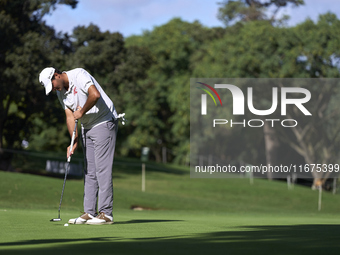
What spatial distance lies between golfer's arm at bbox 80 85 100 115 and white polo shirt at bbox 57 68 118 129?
0.32 ft

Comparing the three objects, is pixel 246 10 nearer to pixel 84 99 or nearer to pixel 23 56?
pixel 23 56

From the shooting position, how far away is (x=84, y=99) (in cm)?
830

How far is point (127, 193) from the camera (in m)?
28.3

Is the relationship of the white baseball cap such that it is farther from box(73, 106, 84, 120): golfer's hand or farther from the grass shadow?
the grass shadow

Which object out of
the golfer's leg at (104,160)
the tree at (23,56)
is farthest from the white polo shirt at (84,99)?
the tree at (23,56)

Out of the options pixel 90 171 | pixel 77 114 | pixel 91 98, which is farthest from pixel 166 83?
pixel 91 98

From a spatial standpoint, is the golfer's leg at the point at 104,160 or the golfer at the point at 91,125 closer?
the golfer at the point at 91,125

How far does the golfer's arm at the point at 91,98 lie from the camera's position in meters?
8.02

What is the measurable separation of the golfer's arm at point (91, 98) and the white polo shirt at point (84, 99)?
0.10 meters

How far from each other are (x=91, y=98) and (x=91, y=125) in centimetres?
50

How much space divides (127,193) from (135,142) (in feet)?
115

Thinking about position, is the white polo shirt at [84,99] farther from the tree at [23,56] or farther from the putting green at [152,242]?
the tree at [23,56]

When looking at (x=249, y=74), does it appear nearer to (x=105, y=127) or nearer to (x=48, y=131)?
(x=48, y=131)

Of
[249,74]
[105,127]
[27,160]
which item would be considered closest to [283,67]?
[249,74]
